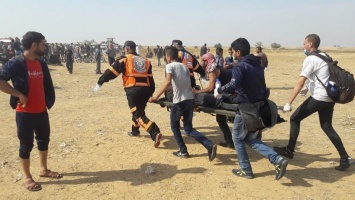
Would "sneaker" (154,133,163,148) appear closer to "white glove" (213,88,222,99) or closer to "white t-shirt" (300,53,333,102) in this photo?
"white glove" (213,88,222,99)

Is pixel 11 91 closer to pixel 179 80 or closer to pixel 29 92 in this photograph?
pixel 29 92

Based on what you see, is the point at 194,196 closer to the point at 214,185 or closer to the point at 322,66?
the point at 214,185

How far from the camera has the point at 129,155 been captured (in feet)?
17.8

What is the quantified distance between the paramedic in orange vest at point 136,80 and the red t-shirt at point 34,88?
1.59 metres

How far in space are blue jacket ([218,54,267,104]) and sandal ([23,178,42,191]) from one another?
2765 millimetres

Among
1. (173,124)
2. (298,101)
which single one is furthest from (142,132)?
(298,101)

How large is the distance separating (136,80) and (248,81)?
7.14 feet

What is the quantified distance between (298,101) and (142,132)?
592 cm

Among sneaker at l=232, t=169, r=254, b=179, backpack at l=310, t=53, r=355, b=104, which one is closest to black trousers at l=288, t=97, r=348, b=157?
backpack at l=310, t=53, r=355, b=104

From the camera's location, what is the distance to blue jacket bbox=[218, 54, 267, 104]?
4258 mm

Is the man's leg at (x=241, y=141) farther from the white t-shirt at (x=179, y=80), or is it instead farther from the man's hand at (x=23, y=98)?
the man's hand at (x=23, y=98)

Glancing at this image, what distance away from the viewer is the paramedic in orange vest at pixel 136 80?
5652 mm

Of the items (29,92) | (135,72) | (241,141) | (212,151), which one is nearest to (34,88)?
(29,92)

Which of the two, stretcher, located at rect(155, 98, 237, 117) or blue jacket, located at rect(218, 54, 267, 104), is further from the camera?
stretcher, located at rect(155, 98, 237, 117)
